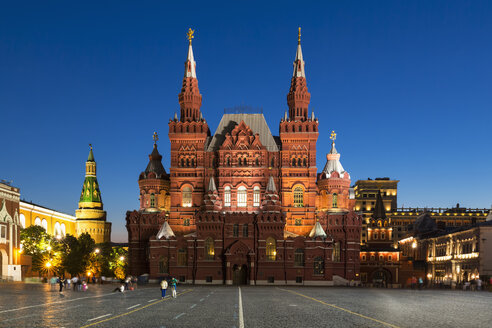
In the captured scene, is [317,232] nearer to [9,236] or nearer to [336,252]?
[336,252]

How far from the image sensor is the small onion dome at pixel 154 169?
10169cm

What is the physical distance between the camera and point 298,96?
102 meters

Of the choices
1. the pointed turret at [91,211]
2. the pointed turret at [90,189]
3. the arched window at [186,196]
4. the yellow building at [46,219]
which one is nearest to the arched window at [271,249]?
the arched window at [186,196]

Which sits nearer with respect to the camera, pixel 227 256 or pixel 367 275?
pixel 227 256

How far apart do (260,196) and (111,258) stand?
54.4m

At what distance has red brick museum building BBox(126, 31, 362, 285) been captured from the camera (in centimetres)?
9144

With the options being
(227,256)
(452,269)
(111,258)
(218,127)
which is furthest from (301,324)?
(111,258)

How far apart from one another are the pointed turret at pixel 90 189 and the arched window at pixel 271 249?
100 m

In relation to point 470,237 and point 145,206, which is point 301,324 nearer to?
point 145,206

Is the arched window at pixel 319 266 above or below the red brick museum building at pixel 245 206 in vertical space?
below

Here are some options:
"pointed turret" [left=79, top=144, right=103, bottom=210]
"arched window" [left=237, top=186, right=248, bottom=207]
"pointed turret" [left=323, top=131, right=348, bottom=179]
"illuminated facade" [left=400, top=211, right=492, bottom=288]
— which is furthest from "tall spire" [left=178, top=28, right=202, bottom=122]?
"pointed turret" [left=79, top=144, right=103, bottom=210]

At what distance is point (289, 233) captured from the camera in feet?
315

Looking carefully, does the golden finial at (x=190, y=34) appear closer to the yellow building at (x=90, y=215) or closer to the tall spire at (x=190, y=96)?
the tall spire at (x=190, y=96)

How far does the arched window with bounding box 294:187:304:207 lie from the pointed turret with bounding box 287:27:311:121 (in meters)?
12.2
